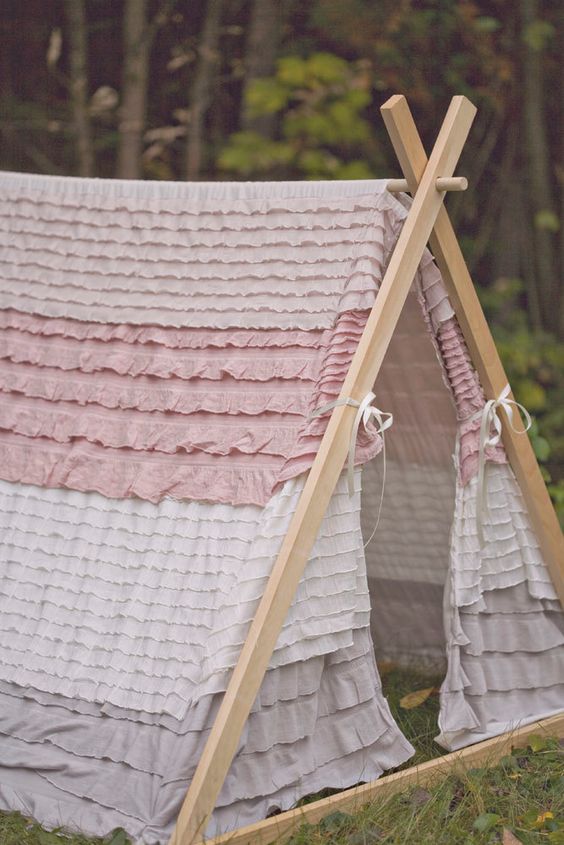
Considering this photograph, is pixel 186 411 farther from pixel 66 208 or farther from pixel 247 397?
pixel 66 208

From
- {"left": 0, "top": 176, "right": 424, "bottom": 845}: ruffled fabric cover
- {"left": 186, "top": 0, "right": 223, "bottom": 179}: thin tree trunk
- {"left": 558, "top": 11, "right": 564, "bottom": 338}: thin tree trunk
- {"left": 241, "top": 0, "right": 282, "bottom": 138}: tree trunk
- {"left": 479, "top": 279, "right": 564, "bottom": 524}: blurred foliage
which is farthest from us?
{"left": 558, "top": 11, "right": 564, "bottom": 338}: thin tree trunk

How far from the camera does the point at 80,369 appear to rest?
294cm

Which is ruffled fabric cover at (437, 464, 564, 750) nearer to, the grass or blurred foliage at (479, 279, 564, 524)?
the grass

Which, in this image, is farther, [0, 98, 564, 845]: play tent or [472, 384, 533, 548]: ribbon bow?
[472, 384, 533, 548]: ribbon bow

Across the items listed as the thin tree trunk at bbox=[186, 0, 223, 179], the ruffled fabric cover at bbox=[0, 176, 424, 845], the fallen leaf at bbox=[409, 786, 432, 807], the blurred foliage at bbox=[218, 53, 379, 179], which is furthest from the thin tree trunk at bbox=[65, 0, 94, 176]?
the fallen leaf at bbox=[409, 786, 432, 807]

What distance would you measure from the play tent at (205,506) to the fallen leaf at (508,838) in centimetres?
32

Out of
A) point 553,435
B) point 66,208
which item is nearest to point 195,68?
point 553,435

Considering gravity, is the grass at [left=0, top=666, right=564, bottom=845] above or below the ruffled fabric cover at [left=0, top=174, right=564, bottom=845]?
below

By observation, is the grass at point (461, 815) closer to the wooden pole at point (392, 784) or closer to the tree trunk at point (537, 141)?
the wooden pole at point (392, 784)

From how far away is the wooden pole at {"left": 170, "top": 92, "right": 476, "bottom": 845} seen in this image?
2.26 m

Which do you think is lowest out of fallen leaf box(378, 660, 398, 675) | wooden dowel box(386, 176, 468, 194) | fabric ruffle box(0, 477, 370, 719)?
fallen leaf box(378, 660, 398, 675)

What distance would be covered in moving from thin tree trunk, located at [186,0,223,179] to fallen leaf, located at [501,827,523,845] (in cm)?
468

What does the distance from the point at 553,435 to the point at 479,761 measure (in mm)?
3434

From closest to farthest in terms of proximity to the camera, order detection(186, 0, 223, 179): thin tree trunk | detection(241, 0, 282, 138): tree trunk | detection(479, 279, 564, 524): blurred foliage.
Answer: detection(479, 279, 564, 524): blurred foliage < detection(241, 0, 282, 138): tree trunk < detection(186, 0, 223, 179): thin tree trunk
